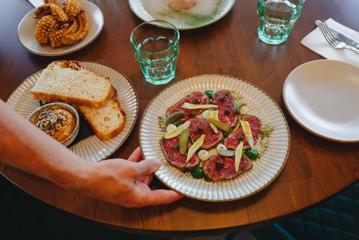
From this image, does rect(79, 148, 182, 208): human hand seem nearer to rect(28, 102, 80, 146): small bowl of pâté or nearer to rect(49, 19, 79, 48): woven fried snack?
rect(28, 102, 80, 146): small bowl of pâté

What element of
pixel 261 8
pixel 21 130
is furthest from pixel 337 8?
pixel 21 130

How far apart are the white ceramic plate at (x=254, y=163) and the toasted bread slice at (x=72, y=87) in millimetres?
173

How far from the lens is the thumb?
0.82 meters

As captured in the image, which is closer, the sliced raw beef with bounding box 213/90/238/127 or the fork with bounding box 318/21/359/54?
the sliced raw beef with bounding box 213/90/238/127

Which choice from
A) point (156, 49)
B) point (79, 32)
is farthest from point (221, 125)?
point (79, 32)

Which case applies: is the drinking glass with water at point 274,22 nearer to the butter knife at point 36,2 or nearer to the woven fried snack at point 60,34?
the woven fried snack at point 60,34

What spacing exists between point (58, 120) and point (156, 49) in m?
0.43

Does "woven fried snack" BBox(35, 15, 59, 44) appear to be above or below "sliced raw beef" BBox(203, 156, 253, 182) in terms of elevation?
above

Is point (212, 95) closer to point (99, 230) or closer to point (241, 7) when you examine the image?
point (241, 7)

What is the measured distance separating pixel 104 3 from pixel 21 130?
84 centimetres

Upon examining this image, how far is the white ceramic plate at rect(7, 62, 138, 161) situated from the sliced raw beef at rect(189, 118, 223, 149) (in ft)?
0.57

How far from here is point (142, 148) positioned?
0.91 metres

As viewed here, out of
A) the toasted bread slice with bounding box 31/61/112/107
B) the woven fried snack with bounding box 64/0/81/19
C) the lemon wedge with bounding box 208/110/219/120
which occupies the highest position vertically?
the woven fried snack with bounding box 64/0/81/19

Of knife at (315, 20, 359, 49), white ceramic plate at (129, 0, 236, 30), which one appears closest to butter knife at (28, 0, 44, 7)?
white ceramic plate at (129, 0, 236, 30)
